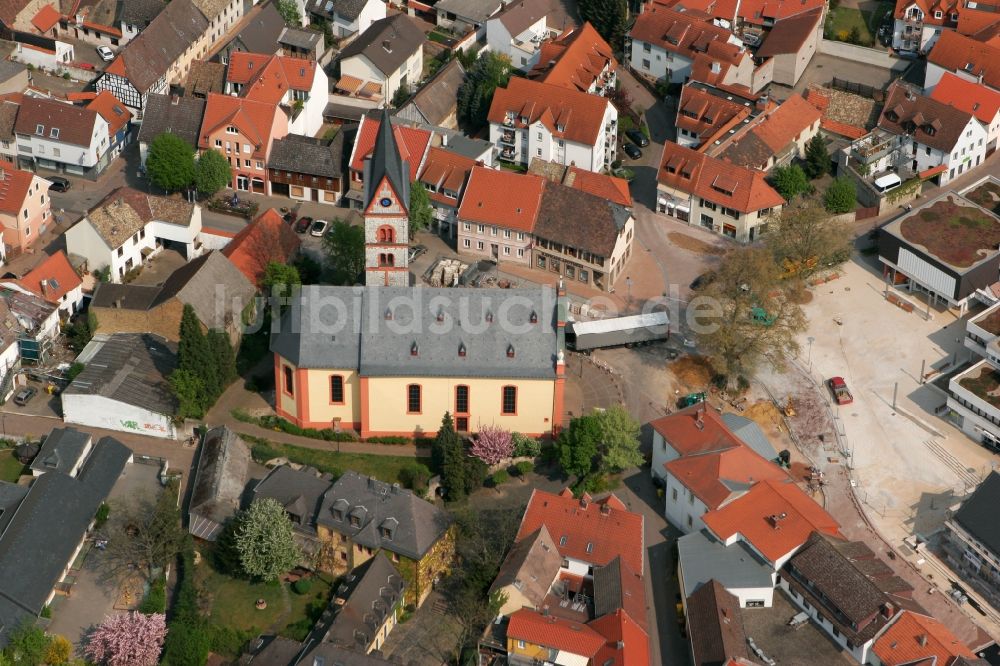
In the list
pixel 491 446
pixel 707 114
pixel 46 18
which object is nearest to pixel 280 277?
pixel 491 446

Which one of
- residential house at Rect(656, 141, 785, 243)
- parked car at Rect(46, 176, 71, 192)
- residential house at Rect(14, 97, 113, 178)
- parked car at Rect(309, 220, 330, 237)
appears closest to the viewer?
parked car at Rect(309, 220, 330, 237)

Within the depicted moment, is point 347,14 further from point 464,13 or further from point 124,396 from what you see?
point 124,396

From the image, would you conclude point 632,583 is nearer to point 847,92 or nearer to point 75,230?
point 75,230

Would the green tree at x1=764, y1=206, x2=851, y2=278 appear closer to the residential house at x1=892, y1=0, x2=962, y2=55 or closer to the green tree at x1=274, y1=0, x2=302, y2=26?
the residential house at x1=892, y1=0, x2=962, y2=55

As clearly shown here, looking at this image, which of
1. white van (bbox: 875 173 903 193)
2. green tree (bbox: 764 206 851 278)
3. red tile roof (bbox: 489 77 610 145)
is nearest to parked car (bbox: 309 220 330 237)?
red tile roof (bbox: 489 77 610 145)

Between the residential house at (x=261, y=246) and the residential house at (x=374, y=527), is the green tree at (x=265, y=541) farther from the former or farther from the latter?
the residential house at (x=261, y=246)

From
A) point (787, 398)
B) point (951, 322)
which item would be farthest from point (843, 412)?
point (951, 322)
